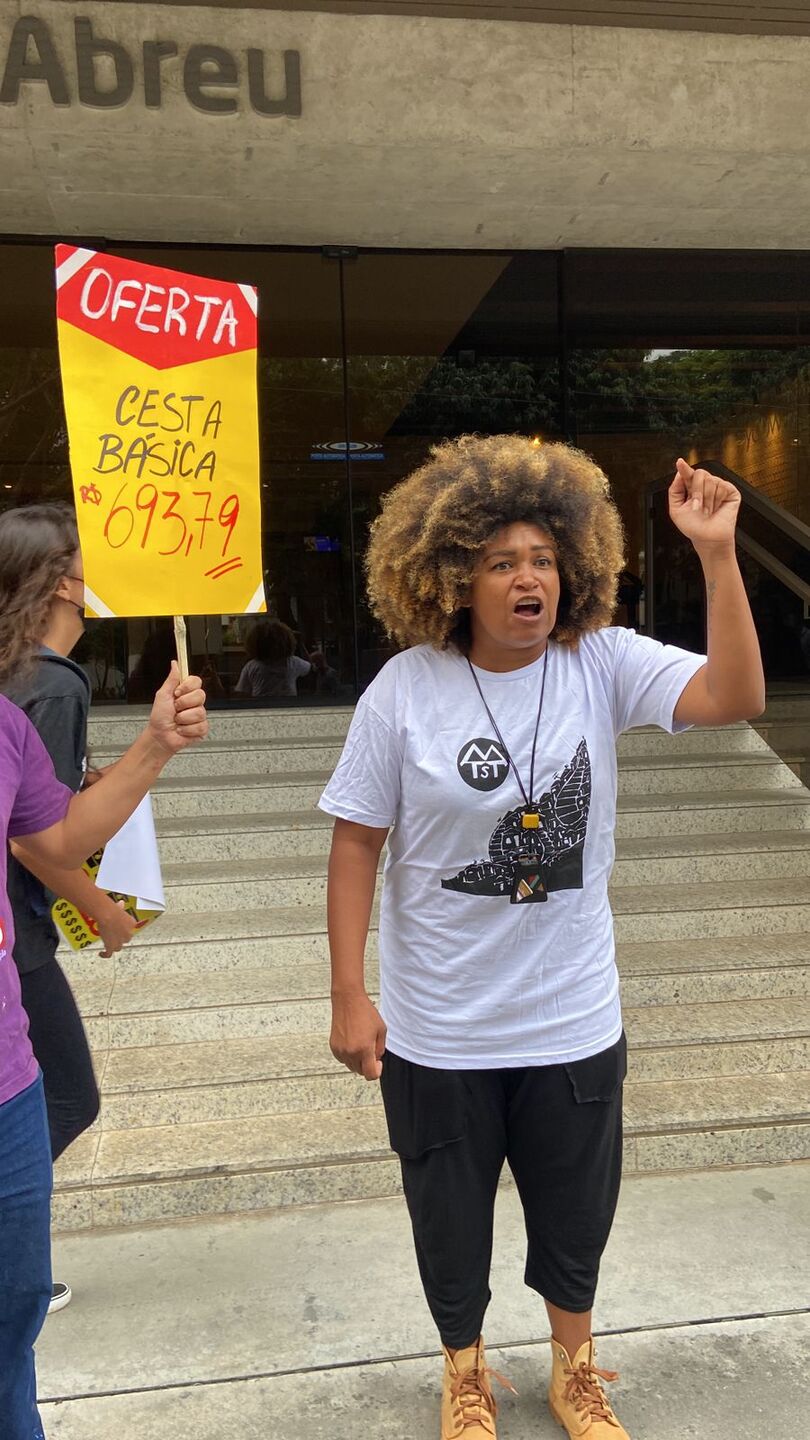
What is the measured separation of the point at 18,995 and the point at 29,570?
93 centimetres

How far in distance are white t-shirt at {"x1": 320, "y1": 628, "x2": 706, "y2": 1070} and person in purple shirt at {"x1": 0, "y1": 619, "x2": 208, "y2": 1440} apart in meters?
0.35

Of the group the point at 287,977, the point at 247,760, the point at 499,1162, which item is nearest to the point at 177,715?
the point at 499,1162

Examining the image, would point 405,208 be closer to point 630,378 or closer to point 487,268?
point 487,268

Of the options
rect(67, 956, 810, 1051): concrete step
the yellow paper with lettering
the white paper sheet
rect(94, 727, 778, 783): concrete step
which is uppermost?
the white paper sheet

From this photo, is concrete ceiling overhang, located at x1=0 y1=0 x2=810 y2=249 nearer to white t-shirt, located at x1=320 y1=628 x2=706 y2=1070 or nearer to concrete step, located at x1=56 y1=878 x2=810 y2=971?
concrete step, located at x1=56 y1=878 x2=810 y2=971

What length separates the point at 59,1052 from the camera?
2328mm

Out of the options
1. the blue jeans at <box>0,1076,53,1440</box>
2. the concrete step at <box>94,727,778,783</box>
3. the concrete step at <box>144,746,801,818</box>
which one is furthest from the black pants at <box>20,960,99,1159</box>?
the concrete step at <box>94,727,778,783</box>

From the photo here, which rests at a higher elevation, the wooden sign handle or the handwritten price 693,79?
the handwritten price 693,79

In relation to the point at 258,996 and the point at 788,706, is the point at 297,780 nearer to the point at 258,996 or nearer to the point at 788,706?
the point at 258,996

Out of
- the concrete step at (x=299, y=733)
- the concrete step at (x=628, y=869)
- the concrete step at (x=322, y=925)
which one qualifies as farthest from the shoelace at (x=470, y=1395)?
the concrete step at (x=299, y=733)

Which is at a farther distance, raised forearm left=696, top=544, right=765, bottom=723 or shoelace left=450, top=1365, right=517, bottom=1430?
shoelace left=450, top=1365, right=517, bottom=1430

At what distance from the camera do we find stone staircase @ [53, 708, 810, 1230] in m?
3.16

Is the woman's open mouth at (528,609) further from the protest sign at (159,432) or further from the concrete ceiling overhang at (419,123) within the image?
the concrete ceiling overhang at (419,123)

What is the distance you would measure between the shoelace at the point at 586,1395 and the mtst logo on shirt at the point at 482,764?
1.21m
